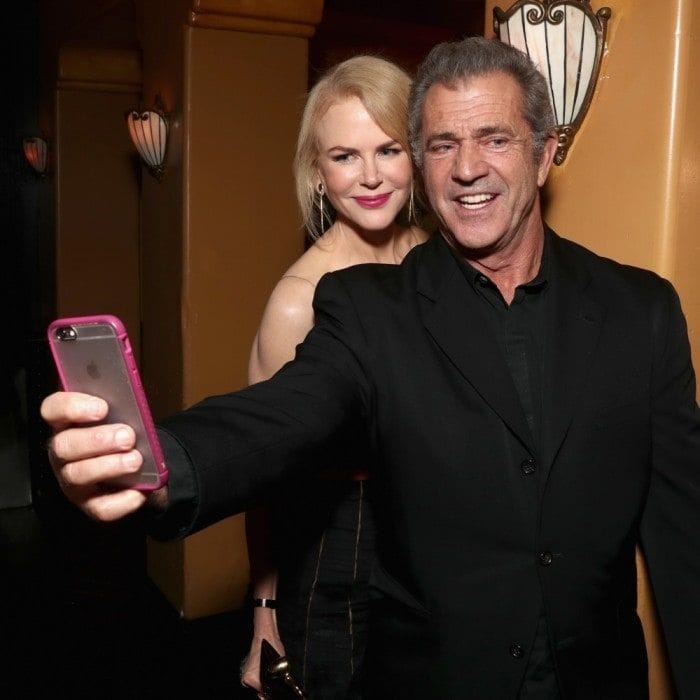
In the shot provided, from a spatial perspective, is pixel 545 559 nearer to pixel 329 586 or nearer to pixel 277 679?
pixel 329 586

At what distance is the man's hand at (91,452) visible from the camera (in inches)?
36.8

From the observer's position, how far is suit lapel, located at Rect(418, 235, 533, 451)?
1409 millimetres

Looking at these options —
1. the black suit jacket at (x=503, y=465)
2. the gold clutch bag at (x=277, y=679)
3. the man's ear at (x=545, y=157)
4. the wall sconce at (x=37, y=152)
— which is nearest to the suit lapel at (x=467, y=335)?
the black suit jacket at (x=503, y=465)

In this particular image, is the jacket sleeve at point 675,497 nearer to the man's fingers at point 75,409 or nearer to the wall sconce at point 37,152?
the man's fingers at point 75,409

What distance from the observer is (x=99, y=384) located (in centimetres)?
95

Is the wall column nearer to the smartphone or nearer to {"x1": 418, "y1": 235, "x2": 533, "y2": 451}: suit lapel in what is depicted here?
{"x1": 418, "y1": 235, "x2": 533, "y2": 451}: suit lapel

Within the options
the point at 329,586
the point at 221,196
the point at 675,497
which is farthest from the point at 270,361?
the point at 221,196

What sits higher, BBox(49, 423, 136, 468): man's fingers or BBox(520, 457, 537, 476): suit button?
BBox(49, 423, 136, 468): man's fingers

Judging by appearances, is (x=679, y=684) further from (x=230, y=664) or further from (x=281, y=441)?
(x=230, y=664)

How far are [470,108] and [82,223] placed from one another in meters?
6.29

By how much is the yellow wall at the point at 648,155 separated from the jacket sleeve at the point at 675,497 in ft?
0.60

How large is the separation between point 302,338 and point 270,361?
0.10 meters

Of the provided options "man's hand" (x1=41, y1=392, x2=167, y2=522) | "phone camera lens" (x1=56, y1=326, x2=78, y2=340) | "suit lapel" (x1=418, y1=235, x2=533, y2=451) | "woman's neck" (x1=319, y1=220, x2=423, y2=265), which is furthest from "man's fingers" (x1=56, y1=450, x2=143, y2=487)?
"woman's neck" (x1=319, y1=220, x2=423, y2=265)

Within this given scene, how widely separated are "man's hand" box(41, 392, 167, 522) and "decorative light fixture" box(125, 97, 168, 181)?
10.8 ft
